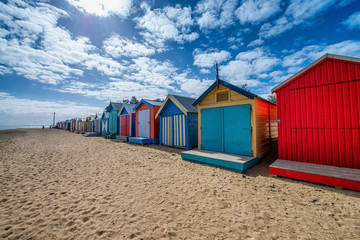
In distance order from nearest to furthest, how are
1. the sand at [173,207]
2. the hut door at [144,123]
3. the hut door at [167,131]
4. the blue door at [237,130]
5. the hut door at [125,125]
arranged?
the sand at [173,207], the blue door at [237,130], the hut door at [167,131], the hut door at [144,123], the hut door at [125,125]

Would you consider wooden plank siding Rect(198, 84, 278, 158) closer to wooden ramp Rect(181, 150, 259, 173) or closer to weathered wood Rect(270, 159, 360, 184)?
wooden ramp Rect(181, 150, 259, 173)

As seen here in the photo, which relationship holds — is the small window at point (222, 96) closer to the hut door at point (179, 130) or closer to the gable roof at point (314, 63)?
the gable roof at point (314, 63)

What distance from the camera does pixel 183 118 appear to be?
376 inches

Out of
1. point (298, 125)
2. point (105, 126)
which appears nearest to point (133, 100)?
point (105, 126)

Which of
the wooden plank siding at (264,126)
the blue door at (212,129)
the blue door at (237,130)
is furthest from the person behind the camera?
the blue door at (212,129)

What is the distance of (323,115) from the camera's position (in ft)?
15.3

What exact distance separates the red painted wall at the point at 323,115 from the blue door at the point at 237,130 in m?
1.14

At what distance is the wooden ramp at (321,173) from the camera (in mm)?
3562

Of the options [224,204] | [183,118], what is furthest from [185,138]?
[224,204]

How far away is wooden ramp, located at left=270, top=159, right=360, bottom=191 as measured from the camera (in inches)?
140

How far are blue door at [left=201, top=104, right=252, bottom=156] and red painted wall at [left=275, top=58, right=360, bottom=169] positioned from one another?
122cm

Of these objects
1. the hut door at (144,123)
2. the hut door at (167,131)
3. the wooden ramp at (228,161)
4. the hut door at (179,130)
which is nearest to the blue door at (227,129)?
the wooden ramp at (228,161)

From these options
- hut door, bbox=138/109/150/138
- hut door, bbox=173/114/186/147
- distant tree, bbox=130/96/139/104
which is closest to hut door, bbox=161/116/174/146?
hut door, bbox=173/114/186/147

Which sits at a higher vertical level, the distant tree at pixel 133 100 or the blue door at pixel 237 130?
the distant tree at pixel 133 100
